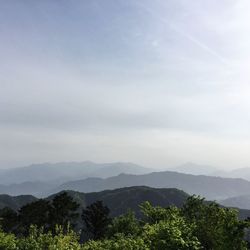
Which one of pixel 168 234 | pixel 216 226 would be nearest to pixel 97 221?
pixel 216 226

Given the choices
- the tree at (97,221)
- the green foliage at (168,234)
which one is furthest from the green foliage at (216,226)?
the tree at (97,221)

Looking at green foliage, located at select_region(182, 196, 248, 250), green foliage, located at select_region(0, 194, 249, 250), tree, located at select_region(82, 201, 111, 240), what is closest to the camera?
green foliage, located at select_region(0, 194, 249, 250)

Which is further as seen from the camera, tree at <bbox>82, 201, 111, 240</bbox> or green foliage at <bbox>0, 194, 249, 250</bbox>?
tree at <bbox>82, 201, 111, 240</bbox>

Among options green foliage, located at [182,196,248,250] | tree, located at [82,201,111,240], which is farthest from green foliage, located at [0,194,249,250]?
tree, located at [82,201,111,240]

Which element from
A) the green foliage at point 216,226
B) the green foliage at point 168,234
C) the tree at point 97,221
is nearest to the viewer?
the green foliage at point 168,234

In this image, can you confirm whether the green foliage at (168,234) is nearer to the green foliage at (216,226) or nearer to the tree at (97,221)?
the green foliage at (216,226)

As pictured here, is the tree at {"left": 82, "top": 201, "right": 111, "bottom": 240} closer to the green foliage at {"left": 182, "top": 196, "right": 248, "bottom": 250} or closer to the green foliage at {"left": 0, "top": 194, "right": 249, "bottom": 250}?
the green foliage at {"left": 0, "top": 194, "right": 249, "bottom": 250}

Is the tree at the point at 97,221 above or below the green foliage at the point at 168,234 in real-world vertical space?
below

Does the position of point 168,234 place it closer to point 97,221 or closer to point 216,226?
point 216,226

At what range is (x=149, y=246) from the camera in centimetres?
3759

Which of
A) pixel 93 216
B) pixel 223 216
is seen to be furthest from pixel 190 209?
pixel 93 216

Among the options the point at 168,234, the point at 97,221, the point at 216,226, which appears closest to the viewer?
the point at 168,234

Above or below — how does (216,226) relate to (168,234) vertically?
below

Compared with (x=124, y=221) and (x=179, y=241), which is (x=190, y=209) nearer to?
(x=124, y=221)
